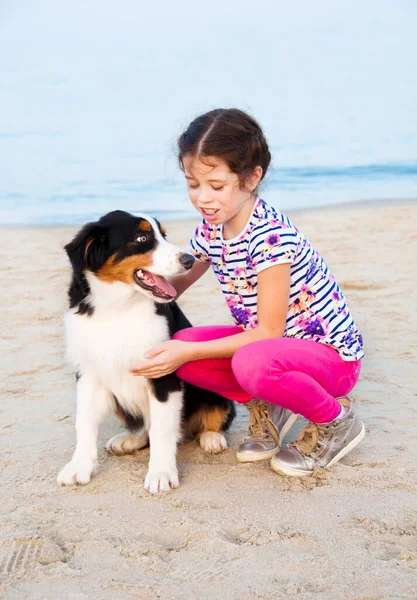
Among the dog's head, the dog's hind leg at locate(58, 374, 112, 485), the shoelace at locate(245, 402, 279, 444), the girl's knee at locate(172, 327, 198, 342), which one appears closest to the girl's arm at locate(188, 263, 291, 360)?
the girl's knee at locate(172, 327, 198, 342)

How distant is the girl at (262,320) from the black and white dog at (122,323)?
13 cm

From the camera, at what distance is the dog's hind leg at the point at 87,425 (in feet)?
9.84

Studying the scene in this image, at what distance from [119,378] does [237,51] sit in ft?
78.5

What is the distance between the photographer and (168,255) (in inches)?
119

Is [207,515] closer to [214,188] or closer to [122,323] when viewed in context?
[122,323]

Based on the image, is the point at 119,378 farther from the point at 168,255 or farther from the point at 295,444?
the point at 295,444

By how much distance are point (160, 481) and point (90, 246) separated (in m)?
1.00

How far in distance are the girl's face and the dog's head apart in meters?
0.24

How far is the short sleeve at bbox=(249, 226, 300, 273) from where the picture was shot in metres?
2.88

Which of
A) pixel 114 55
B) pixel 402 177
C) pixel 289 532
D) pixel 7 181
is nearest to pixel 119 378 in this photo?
pixel 289 532

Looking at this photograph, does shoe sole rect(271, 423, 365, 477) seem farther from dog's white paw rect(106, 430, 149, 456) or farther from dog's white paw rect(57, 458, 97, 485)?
dog's white paw rect(57, 458, 97, 485)

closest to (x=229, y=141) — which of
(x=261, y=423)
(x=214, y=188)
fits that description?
(x=214, y=188)

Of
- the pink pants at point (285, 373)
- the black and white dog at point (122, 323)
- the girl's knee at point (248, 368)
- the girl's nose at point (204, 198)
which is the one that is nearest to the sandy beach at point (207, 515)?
the black and white dog at point (122, 323)

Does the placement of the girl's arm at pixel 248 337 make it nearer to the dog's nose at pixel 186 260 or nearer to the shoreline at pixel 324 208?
the dog's nose at pixel 186 260
